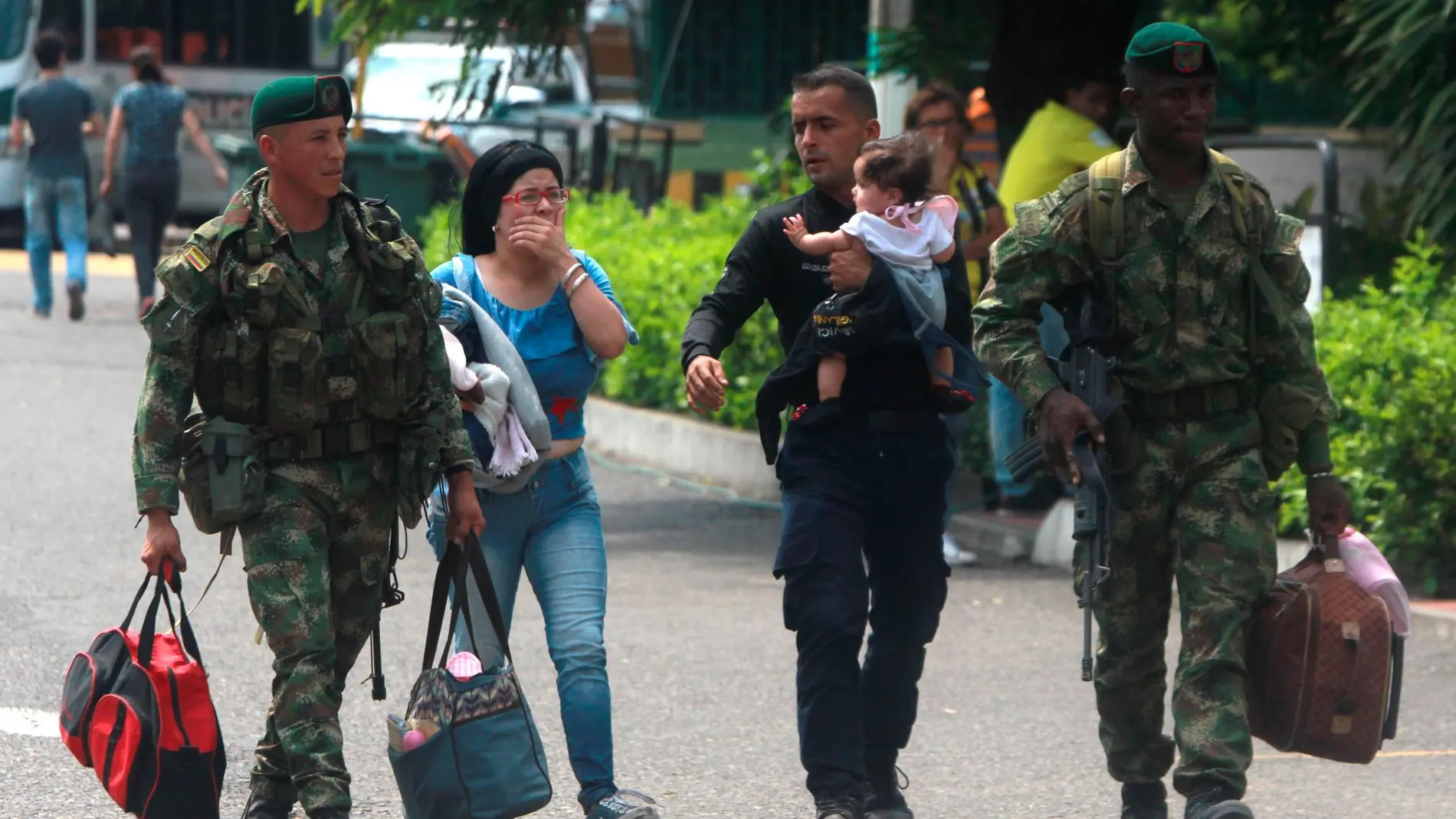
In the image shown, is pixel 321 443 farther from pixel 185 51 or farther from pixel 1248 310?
pixel 185 51

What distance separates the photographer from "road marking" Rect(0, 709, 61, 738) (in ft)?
20.2

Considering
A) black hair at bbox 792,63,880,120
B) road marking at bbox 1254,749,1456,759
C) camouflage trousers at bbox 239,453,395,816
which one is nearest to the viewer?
camouflage trousers at bbox 239,453,395,816

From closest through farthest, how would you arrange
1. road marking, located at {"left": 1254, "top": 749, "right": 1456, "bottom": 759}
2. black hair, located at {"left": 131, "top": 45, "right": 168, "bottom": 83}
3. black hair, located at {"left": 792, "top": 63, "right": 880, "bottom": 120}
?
black hair, located at {"left": 792, "top": 63, "right": 880, "bottom": 120} < road marking, located at {"left": 1254, "top": 749, "right": 1456, "bottom": 759} < black hair, located at {"left": 131, "top": 45, "right": 168, "bottom": 83}

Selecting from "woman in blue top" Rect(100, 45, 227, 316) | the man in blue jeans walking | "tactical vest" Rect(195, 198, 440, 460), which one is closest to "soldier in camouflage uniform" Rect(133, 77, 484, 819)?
"tactical vest" Rect(195, 198, 440, 460)

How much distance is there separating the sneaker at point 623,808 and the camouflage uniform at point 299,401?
0.56 meters

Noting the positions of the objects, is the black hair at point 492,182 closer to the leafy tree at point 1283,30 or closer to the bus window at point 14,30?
the leafy tree at point 1283,30

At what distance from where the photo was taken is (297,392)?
4.60m

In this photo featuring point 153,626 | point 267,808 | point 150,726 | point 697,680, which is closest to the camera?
point 150,726

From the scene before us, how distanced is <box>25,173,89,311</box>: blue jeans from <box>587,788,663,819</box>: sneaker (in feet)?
42.4

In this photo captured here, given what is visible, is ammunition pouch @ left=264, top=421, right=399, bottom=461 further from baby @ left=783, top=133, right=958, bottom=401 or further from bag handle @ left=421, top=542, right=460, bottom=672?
baby @ left=783, top=133, right=958, bottom=401

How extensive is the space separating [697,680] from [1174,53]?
10.0 feet

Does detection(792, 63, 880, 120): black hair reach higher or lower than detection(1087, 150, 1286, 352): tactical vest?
higher

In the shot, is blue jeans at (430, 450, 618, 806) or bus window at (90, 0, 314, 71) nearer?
blue jeans at (430, 450, 618, 806)

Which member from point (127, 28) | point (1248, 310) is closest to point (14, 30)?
point (127, 28)
